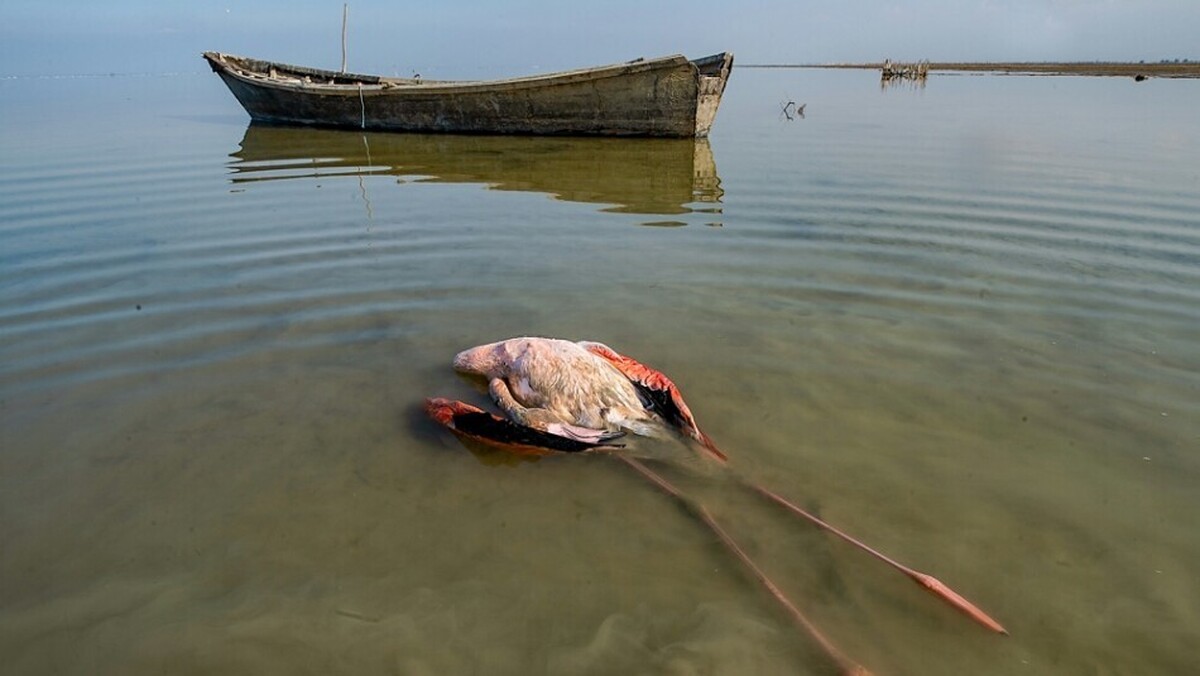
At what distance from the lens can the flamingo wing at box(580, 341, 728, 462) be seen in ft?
12.3

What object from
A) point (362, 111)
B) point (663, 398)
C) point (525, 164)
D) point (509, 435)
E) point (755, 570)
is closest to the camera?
point (755, 570)

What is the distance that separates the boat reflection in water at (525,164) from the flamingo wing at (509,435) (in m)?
5.47

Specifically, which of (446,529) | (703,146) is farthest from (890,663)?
(703,146)

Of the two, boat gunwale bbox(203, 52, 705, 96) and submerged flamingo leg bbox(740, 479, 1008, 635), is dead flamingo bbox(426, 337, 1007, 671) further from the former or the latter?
boat gunwale bbox(203, 52, 705, 96)

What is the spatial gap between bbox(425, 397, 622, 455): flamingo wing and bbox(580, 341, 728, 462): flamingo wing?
13.3 inches

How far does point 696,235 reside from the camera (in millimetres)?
8047

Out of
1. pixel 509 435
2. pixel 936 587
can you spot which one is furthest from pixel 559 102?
pixel 936 587

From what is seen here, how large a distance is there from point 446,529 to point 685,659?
4.07 feet

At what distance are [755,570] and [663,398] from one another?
3.80ft

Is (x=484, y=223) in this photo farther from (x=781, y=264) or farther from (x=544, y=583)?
(x=544, y=583)

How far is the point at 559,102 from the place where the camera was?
16.2 meters

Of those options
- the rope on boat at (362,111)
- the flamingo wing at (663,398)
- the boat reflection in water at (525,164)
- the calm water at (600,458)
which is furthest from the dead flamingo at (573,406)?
the rope on boat at (362,111)

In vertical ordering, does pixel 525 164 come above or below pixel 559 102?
below

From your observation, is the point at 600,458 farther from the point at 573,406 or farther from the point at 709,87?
the point at 709,87
